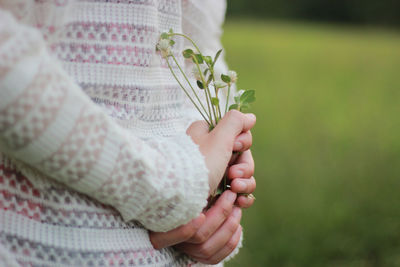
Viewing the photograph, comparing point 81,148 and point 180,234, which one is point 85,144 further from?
point 180,234

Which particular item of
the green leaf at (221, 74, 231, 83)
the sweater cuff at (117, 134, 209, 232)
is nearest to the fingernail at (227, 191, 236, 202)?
the sweater cuff at (117, 134, 209, 232)

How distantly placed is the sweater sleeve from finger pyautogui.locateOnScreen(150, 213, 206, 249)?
22 millimetres

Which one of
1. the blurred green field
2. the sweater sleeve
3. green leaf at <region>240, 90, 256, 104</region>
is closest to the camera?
the sweater sleeve

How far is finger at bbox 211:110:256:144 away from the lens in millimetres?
849

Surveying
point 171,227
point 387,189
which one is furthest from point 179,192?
point 387,189

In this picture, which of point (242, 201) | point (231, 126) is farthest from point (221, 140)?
point (242, 201)

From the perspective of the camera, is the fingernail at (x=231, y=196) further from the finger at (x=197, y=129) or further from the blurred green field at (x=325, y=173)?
the blurred green field at (x=325, y=173)

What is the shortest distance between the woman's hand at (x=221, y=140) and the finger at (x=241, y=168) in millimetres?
32

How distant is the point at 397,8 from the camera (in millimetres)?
20891

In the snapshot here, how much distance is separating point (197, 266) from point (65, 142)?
1.33ft

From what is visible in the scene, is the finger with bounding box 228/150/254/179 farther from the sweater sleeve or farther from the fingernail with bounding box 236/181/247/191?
the sweater sleeve

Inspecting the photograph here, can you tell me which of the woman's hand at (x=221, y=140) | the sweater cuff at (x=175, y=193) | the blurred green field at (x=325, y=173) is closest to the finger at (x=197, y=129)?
the woman's hand at (x=221, y=140)

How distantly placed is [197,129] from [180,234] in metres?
0.22

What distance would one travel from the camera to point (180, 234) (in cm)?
79
